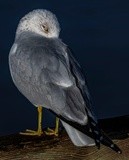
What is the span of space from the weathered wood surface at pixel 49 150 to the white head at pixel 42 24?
92 centimetres

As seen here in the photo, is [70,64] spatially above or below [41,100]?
above

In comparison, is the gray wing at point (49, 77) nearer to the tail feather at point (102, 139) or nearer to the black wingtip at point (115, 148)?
the tail feather at point (102, 139)

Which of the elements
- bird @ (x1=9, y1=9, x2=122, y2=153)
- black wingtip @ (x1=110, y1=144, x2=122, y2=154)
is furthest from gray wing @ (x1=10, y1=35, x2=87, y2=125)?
black wingtip @ (x1=110, y1=144, x2=122, y2=154)

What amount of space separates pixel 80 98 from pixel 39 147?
44cm

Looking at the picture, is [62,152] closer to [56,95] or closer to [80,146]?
[80,146]

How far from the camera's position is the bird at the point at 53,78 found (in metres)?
1.95

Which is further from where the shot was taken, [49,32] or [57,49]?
[49,32]

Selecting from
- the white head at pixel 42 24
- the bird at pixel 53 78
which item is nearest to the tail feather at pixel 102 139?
the bird at pixel 53 78

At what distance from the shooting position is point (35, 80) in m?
2.48

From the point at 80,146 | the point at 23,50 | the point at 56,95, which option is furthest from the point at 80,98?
the point at 23,50

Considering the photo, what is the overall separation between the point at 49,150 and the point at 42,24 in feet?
3.78

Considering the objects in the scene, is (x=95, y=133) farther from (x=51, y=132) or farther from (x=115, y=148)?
(x=51, y=132)

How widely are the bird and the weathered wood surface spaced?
0.11 feet

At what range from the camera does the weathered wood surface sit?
170 centimetres
